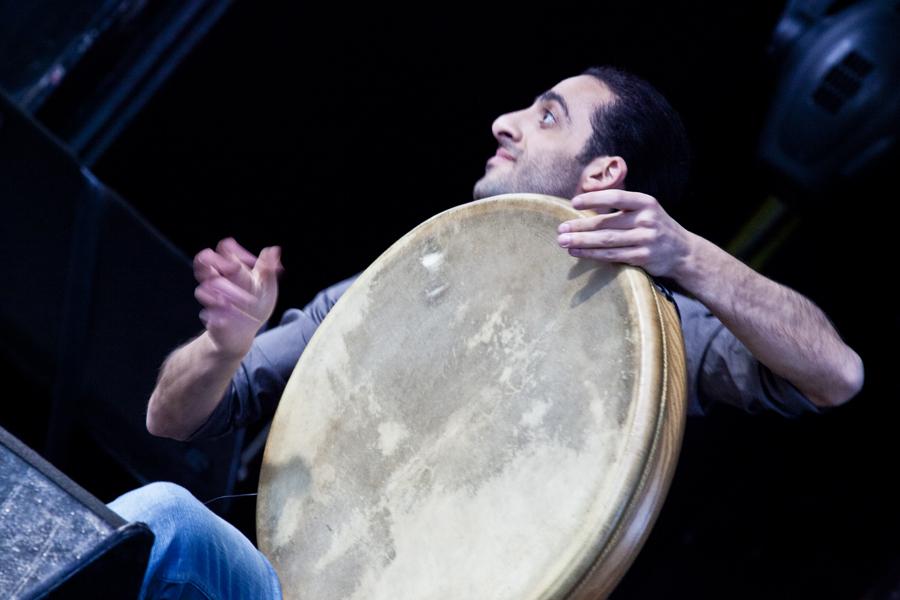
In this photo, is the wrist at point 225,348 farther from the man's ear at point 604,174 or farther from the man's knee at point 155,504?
the man's ear at point 604,174

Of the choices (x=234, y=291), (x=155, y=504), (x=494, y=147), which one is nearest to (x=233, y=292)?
(x=234, y=291)

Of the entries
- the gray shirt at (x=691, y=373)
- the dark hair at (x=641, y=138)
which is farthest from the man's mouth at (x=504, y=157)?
the gray shirt at (x=691, y=373)

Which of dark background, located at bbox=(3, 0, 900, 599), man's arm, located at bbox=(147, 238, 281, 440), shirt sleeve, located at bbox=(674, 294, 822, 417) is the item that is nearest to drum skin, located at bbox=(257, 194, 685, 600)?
man's arm, located at bbox=(147, 238, 281, 440)

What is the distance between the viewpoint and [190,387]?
1.11m

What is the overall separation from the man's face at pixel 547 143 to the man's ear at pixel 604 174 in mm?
18

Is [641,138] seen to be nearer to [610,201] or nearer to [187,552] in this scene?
[610,201]

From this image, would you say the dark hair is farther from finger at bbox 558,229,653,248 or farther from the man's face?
finger at bbox 558,229,653,248

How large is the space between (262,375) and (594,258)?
0.68 metres

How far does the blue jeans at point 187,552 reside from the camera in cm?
89

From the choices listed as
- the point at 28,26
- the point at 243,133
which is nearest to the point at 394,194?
the point at 243,133

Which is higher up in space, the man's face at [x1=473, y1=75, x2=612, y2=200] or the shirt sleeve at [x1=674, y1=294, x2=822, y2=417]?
the man's face at [x1=473, y1=75, x2=612, y2=200]

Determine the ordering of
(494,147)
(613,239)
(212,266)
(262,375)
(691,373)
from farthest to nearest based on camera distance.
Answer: (494,147), (262,375), (691,373), (212,266), (613,239)

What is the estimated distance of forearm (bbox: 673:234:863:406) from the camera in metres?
0.95

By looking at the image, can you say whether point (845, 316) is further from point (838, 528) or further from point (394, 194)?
point (394, 194)
